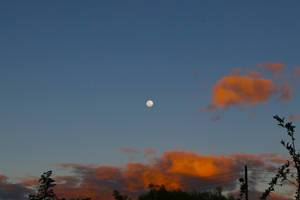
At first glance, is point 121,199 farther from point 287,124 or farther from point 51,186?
point 51,186

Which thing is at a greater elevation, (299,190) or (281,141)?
(281,141)

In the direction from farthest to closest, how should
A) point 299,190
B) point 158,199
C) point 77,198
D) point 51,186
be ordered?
1. point 77,198
2. point 158,199
3. point 51,186
4. point 299,190

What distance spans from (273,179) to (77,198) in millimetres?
50178

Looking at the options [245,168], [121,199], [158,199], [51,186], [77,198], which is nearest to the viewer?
[121,199]

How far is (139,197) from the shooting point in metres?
62.7

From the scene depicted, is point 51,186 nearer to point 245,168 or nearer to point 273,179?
point 245,168

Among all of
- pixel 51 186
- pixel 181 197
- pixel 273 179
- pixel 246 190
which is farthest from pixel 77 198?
pixel 273 179

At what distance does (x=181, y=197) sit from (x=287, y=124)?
147 ft

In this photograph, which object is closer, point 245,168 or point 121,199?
point 121,199

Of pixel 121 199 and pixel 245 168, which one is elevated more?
pixel 245 168

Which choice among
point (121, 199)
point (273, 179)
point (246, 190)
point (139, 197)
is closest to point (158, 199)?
point (139, 197)

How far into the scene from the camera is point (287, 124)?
1981cm

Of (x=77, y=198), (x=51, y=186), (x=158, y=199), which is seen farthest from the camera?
(x=77, y=198)

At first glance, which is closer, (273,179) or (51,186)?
(273,179)
